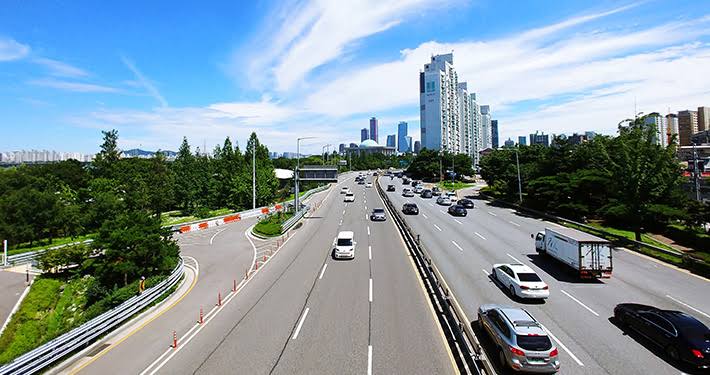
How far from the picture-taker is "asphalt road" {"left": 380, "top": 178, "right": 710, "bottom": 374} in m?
14.0

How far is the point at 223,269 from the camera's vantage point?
91.5ft

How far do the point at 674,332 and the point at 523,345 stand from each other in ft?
20.3

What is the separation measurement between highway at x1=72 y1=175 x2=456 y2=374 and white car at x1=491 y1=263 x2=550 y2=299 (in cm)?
459

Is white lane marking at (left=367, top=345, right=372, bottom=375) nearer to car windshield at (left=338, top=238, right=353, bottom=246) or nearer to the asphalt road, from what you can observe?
the asphalt road

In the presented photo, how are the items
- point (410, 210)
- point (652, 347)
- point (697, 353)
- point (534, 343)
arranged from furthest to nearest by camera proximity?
1. point (410, 210)
2. point (652, 347)
3. point (697, 353)
4. point (534, 343)

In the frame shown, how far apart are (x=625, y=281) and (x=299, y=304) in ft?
64.1

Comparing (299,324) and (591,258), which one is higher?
(591,258)

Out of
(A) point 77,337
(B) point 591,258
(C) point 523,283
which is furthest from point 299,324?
(B) point 591,258

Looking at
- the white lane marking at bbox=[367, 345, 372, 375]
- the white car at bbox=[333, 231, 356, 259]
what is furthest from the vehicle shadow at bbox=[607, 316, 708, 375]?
the white car at bbox=[333, 231, 356, 259]

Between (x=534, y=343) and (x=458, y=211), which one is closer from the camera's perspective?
(x=534, y=343)

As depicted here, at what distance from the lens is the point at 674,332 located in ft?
45.4

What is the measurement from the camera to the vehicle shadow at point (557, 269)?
23.4 meters

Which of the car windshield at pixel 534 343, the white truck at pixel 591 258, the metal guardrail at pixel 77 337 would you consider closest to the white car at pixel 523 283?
the white truck at pixel 591 258

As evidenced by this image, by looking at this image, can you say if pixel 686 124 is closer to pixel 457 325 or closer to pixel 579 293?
pixel 579 293
